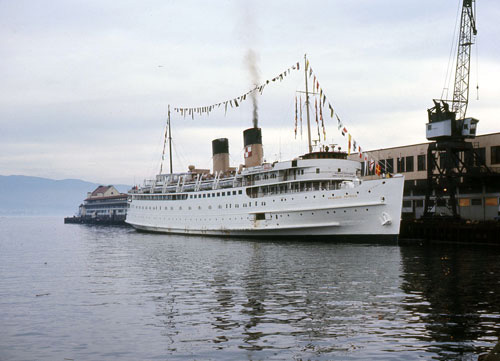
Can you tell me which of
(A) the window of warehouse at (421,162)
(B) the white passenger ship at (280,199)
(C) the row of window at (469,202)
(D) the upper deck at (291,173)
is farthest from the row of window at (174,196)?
(A) the window of warehouse at (421,162)

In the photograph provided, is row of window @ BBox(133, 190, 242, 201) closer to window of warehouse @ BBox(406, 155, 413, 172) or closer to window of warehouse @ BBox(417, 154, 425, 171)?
window of warehouse @ BBox(406, 155, 413, 172)

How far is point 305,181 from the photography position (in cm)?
4750

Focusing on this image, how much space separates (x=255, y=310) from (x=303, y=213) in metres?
29.8

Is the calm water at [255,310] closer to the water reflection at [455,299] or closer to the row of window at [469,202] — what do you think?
the water reflection at [455,299]

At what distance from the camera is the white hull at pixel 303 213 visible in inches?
1629

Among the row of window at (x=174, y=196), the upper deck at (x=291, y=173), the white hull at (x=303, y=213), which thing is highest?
the upper deck at (x=291, y=173)

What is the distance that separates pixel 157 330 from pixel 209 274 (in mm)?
11597

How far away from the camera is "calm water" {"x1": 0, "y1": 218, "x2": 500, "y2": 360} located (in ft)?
41.5

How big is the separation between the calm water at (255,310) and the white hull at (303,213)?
9.88m

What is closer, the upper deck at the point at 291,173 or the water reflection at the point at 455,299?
the water reflection at the point at 455,299

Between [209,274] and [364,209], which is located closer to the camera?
[209,274]

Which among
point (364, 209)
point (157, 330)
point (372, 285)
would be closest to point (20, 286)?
point (157, 330)

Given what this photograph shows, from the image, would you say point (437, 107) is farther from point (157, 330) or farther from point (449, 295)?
point (157, 330)

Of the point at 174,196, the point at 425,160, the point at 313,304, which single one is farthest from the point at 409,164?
the point at 313,304
